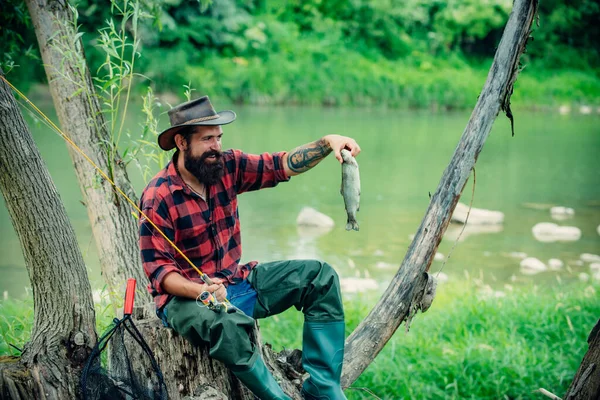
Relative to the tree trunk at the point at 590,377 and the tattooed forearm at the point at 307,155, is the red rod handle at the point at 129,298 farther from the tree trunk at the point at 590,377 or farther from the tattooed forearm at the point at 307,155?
the tree trunk at the point at 590,377

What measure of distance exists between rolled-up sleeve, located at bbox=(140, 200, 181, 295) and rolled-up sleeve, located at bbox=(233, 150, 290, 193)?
0.43 m

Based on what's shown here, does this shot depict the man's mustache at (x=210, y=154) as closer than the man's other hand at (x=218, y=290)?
No

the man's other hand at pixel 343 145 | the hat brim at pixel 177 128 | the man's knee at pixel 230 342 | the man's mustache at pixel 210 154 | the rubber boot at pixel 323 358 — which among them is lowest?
the rubber boot at pixel 323 358

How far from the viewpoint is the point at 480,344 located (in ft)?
16.0

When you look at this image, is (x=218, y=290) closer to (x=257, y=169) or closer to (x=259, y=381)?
(x=259, y=381)

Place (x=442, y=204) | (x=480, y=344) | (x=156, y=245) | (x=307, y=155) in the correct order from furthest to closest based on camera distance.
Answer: (x=480, y=344) → (x=442, y=204) → (x=307, y=155) → (x=156, y=245)

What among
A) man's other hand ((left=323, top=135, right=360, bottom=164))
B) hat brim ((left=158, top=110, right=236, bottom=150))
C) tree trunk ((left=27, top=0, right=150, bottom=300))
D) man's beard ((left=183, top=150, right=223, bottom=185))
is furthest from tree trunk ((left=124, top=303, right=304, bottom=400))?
man's other hand ((left=323, top=135, right=360, bottom=164))

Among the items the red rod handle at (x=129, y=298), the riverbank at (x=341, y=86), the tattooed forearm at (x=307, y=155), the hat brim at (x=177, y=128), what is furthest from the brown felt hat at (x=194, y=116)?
the riverbank at (x=341, y=86)

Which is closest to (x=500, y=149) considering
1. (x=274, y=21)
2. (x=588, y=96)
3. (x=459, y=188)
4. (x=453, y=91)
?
(x=453, y=91)

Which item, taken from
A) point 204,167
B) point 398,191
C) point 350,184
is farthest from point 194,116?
point 398,191

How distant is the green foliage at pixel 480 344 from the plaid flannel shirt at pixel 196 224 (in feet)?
5.11

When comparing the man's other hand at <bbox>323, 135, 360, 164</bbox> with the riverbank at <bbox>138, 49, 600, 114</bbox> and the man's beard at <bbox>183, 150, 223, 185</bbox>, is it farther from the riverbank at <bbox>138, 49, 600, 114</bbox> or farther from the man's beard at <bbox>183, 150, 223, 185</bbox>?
the riverbank at <bbox>138, 49, 600, 114</bbox>

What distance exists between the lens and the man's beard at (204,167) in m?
3.07

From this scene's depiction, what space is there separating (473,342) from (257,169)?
94.6 inches
